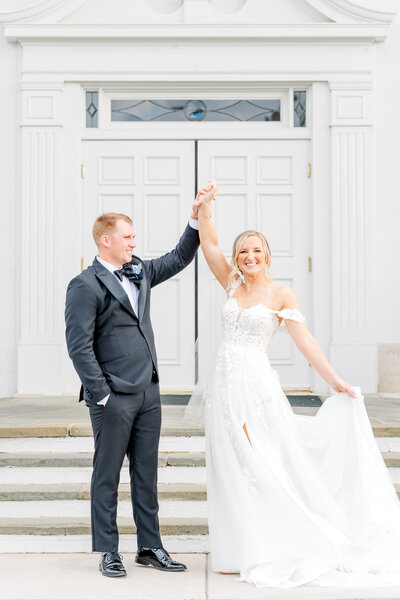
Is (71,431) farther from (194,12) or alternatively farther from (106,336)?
(194,12)

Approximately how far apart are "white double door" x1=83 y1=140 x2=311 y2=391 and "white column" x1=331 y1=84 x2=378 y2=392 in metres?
0.33

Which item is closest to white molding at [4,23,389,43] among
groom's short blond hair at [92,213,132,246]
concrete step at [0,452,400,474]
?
groom's short blond hair at [92,213,132,246]

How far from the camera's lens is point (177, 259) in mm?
4387

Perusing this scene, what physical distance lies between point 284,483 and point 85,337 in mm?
1276

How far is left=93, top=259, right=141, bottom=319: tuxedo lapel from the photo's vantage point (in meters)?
3.95

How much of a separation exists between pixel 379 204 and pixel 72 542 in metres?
4.47

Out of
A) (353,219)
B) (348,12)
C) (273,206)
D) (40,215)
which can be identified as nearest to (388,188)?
(353,219)

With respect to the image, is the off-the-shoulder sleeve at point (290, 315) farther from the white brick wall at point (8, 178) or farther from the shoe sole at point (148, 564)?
the white brick wall at point (8, 178)

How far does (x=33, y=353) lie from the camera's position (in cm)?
728

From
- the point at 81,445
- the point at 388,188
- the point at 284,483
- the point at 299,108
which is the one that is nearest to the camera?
the point at 284,483

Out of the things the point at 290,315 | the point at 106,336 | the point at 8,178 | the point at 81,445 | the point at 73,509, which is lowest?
the point at 73,509

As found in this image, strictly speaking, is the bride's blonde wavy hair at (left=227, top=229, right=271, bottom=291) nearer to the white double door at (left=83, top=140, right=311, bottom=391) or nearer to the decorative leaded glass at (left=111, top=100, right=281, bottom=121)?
the white double door at (left=83, top=140, right=311, bottom=391)

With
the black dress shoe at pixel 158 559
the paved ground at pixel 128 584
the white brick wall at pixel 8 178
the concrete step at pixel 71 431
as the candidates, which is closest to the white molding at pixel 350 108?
the white brick wall at pixel 8 178

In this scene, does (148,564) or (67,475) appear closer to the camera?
(148,564)
